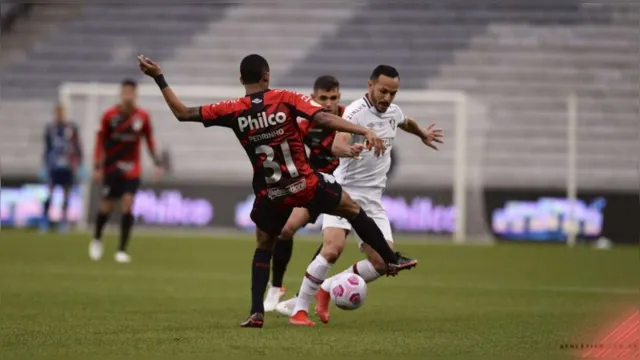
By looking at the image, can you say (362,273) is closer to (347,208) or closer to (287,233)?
(287,233)

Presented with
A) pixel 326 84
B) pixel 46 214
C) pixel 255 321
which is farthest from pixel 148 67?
pixel 46 214

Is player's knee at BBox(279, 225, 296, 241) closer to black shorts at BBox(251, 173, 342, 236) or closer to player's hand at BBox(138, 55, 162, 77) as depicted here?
black shorts at BBox(251, 173, 342, 236)

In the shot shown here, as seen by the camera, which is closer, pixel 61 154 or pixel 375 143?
pixel 375 143

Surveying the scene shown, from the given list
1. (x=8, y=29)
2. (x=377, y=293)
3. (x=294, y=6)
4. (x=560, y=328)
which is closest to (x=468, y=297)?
(x=377, y=293)

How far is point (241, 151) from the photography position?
23781 mm

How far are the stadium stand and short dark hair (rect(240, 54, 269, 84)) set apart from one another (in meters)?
13.9

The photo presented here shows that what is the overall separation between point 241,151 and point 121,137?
7.51 metres

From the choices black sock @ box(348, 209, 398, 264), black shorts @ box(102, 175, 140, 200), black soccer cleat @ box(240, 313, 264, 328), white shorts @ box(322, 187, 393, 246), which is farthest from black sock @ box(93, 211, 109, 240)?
black sock @ box(348, 209, 398, 264)

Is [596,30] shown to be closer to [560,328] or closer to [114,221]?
[114,221]

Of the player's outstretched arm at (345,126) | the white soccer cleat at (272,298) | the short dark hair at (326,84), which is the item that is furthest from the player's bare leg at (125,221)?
the player's outstretched arm at (345,126)

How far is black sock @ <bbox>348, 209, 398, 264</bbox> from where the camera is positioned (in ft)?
29.4

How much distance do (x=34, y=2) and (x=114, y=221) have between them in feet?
24.1

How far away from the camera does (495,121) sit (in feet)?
80.5

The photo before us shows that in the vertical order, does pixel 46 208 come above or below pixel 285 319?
above
